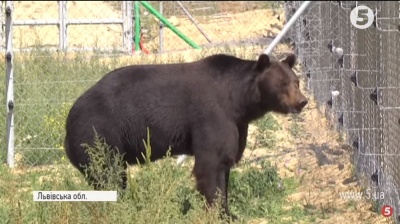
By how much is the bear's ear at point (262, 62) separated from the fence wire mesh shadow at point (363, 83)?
0.94 m

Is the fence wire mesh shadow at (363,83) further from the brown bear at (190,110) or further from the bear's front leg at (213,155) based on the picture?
the bear's front leg at (213,155)

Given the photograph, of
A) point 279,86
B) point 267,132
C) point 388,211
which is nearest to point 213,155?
point 279,86

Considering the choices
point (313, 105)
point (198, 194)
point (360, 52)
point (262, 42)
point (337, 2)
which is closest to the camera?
point (198, 194)

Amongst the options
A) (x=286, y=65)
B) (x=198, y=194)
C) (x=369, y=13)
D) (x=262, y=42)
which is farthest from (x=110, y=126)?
(x=262, y=42)

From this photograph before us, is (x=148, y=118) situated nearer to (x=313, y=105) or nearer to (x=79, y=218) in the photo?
(x=79, y=218)

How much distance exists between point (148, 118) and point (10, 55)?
287 cm

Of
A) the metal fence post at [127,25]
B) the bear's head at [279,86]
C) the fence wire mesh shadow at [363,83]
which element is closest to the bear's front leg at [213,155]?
the bear's head at [279,86]

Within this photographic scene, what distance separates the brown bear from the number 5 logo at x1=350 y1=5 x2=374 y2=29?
785mm

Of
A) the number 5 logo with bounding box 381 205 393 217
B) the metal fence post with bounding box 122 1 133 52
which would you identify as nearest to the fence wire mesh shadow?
the number 5 logo with bounding box 381 205 393 217

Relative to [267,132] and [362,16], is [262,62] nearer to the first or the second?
[362,16]

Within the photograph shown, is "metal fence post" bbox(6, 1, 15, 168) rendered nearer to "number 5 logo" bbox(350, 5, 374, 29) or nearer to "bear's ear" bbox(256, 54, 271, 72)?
"bear's ear" bbox(256, 54, 271, 72)

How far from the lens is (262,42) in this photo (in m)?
18.0

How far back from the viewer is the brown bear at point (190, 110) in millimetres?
8594

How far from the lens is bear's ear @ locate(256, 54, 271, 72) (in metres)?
8.62
